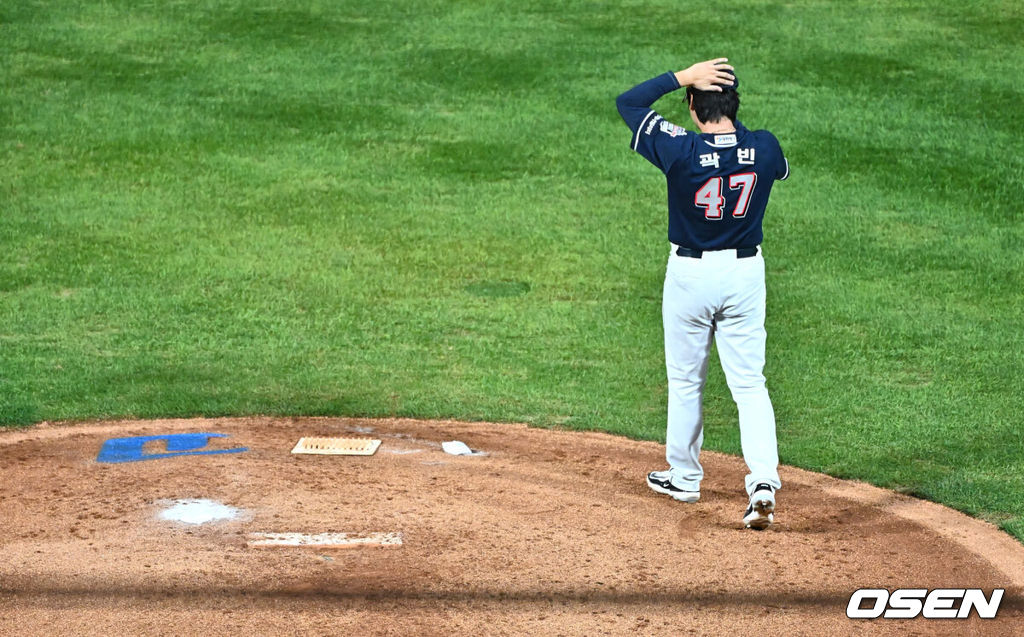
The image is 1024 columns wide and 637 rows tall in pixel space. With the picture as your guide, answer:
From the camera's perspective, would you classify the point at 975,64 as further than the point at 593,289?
Yes

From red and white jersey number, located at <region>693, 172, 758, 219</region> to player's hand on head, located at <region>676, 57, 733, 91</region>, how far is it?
0.38 metres

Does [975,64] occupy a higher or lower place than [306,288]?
higher

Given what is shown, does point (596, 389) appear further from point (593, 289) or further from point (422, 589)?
point (422, 589)

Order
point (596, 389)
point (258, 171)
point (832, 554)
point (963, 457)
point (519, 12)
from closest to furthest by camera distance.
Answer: point (832, 554)
point (963, 457)
point (596, 389)
point (258, 171)
point (519, 12)

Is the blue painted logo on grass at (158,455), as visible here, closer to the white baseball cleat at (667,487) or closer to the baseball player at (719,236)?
the white baseball cleat at (667,487)

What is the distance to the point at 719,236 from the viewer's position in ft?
19.0

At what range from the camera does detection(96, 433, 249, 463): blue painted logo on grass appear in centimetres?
687

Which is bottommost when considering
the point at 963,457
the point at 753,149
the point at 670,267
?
the point at 963,457

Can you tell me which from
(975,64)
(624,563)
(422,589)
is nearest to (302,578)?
(422,589)

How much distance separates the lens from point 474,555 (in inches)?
218

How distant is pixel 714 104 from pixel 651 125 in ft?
0.97

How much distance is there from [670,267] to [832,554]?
1391mm

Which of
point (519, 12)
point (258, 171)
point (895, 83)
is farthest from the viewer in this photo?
point (519, 12)

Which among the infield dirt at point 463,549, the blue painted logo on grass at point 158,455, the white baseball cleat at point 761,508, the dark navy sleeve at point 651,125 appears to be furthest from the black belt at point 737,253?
the blue painted logo on grass at point 158,455
